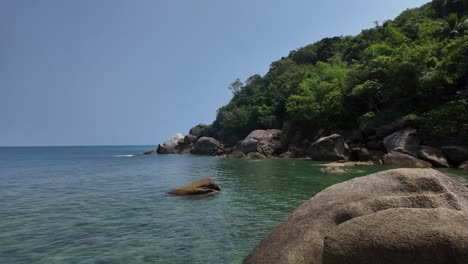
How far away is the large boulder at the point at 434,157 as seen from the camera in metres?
27.5

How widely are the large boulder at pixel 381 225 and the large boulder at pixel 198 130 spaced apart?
3165 inches

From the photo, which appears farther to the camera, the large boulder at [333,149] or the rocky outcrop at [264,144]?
the rocky outcrop at [264,144]

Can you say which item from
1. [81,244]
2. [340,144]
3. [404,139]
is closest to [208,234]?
[81,244]

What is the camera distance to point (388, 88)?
39.8m

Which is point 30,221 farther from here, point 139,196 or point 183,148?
point 183,148

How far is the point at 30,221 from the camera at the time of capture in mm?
13008

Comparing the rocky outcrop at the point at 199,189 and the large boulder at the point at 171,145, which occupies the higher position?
the large boulder at the point at 171,145

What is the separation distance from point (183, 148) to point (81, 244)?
75.4 m

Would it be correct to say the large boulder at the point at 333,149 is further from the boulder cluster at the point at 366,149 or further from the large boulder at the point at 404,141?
the large boulder at the point at 404,141

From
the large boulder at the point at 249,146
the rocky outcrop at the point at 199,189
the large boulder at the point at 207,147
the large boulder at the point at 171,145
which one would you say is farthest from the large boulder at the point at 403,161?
the large boulder at the point at 171,145

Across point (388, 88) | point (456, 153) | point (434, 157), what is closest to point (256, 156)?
point (388, 88)

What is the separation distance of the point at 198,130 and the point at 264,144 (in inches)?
1327

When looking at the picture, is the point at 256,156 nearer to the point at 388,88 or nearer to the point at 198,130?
the point at 388,88

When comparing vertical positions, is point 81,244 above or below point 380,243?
below
